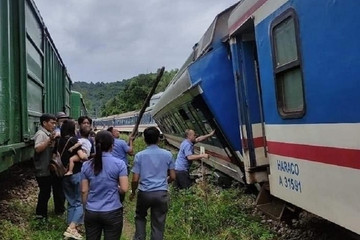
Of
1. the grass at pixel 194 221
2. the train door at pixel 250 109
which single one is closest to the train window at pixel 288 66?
the train door at pixel 250 109

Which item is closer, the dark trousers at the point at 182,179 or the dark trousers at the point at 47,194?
the dark trousers at the point at 47,194

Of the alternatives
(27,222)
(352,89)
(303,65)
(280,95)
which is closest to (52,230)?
(27,222)

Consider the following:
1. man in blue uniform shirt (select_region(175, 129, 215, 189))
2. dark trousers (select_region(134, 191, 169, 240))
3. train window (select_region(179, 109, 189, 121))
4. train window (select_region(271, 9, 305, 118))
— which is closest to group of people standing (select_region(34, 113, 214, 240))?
dark trousers (select_region(134, 191, 169, 240))

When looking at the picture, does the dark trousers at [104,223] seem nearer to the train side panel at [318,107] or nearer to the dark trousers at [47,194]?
the train side panel at [318,107]

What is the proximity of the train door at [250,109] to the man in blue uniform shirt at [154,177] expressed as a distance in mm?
1317

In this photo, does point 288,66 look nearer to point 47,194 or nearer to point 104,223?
point 104,223

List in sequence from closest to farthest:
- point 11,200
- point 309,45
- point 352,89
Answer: point 352,89, point 309,45, point 11,200

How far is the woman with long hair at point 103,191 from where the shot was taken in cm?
428

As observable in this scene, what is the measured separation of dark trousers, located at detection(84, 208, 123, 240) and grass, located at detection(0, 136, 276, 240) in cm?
172

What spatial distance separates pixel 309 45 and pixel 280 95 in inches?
35.1

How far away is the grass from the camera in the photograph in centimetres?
594

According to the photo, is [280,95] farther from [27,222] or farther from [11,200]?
[11,200]

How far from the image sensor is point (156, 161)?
491 cm

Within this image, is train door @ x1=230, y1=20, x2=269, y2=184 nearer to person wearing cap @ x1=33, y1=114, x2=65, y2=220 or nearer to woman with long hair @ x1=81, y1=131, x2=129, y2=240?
woman with long hair @ x1=81, y1=131, x2=129, y2=240
